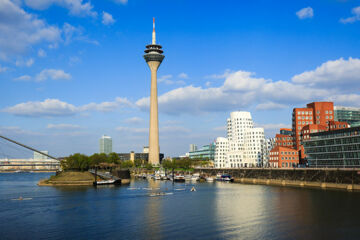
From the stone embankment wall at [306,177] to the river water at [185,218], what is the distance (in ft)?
46.8

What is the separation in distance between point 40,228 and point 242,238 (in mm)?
30836

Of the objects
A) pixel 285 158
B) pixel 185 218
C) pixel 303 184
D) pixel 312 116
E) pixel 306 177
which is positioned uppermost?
pixel 312 116

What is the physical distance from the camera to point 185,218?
62.9m

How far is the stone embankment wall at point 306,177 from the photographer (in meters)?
102

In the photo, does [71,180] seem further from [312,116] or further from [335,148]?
[312,116]

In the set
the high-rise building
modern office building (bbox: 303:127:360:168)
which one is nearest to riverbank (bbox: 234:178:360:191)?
modern office building (bbox: 303:127:360:168)

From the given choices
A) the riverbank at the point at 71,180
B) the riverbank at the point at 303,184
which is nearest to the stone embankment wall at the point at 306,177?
the riverbank at the point at 303,184

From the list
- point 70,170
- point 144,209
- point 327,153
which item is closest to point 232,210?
point 144,209

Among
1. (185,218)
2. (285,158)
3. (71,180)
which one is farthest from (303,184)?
(71,180)

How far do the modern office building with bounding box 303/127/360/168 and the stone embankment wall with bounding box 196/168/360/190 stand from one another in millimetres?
14957

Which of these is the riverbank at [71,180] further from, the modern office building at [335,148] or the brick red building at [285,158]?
the modern office building at [335,148]

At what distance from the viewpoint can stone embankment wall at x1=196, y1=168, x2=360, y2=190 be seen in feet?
335

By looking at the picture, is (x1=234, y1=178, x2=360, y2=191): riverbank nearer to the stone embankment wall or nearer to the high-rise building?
the stone embankment wall

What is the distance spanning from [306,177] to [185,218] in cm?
7230
